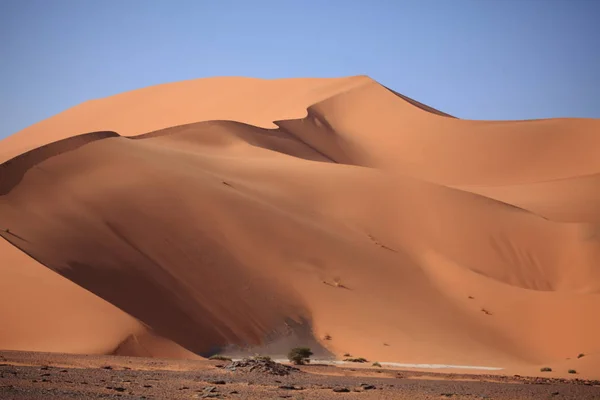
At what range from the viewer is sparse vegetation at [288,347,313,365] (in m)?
24.2

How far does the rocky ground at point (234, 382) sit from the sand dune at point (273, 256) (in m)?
2.94

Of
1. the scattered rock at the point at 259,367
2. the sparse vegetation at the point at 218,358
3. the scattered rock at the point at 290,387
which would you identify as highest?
the sparse vegetation at the point at 218,358

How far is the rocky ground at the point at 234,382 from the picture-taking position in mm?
15414

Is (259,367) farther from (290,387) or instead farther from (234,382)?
(290,387)

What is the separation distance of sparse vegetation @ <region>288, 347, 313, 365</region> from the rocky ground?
1.24 metres

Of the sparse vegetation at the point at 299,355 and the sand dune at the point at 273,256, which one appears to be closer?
the sparse vegetation at the point at 299,355

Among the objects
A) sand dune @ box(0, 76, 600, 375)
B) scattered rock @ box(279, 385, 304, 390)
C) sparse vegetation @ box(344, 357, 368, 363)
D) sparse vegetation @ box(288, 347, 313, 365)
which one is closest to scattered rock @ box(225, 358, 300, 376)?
scattered rock @ box(279, 385, 304, 390)

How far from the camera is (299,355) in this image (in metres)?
24.3

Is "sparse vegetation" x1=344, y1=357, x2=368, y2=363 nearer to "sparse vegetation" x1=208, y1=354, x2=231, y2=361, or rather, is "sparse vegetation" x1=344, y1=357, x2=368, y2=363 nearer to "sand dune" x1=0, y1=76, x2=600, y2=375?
"sand dune" x1=0, y1=76, x2=600, y2=375

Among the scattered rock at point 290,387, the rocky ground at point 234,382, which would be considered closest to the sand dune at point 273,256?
the rocky ground at point 234,382

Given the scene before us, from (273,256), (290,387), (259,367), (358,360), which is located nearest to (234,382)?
(290,387)

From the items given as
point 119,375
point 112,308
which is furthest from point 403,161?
point 119,375

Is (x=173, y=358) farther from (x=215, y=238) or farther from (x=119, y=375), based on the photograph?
(x=215, y=238)

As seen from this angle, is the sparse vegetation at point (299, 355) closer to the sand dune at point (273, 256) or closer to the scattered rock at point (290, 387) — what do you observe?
the sand dune at point (273, 256)
